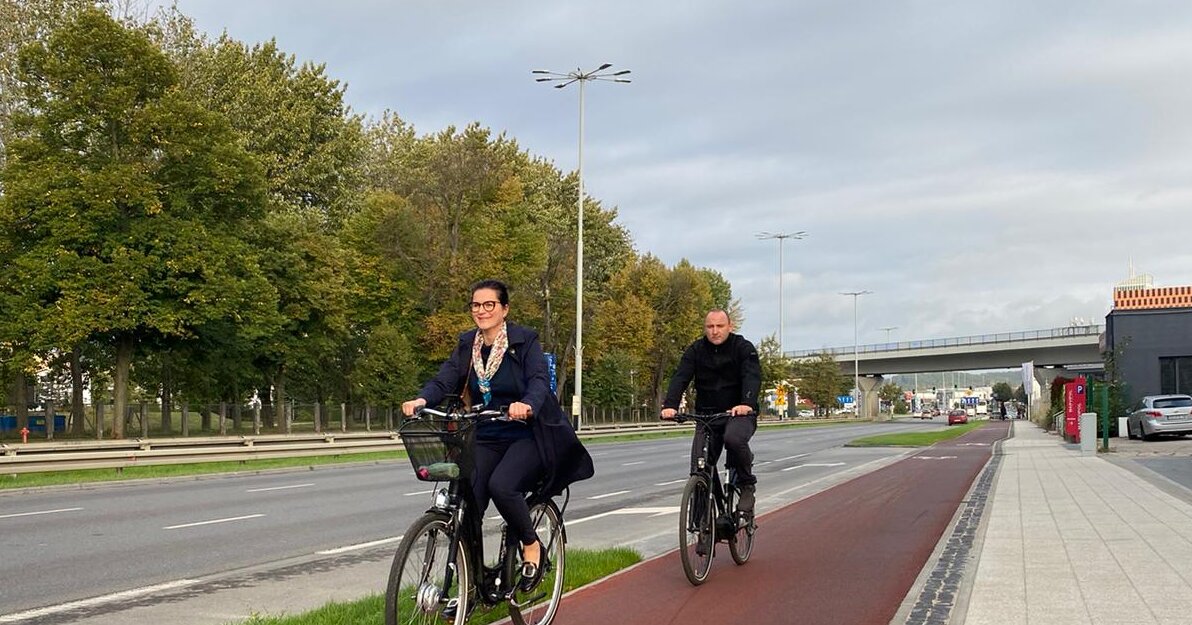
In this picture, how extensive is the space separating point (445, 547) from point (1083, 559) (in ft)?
18.5

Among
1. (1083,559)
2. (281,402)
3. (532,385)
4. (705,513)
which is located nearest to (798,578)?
(705,513)

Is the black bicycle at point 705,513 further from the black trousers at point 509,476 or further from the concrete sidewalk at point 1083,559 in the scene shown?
the black trousers at point 509,476

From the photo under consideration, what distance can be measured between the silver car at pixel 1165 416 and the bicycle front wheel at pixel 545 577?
31.1 meters

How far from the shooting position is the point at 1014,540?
995 centimetres

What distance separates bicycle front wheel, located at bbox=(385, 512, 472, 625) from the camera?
16.7 ft

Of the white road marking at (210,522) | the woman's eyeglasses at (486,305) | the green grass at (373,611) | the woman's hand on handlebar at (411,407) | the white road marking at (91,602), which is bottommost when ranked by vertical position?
the white road marking at (210,522)

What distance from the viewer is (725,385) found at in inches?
339

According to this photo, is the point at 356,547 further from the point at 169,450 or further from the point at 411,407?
the point at 169,450

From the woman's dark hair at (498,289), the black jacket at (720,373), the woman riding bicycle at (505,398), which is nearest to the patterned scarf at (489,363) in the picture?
the woman riding bicycle at (505,398)

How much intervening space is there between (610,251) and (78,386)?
39.2m

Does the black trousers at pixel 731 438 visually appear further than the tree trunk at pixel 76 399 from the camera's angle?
No

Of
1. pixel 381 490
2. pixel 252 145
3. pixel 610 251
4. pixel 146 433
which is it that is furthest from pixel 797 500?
pixel 610 251

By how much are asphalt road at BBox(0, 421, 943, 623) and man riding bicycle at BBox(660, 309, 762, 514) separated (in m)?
1.75

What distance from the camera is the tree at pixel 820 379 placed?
108m
